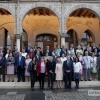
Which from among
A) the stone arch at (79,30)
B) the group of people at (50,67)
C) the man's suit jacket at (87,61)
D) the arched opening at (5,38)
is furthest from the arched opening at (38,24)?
the man's suit jacket at (87,61)

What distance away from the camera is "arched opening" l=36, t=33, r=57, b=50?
22828 millimetres

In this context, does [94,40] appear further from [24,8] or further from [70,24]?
[24,8]

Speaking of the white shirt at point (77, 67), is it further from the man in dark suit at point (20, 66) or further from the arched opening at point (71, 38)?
the arched opening at point (71, 38)

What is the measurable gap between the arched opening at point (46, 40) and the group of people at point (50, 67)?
9226 mm

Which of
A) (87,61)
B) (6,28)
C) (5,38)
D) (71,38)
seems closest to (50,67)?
(87,61)

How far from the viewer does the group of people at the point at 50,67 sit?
12070mm

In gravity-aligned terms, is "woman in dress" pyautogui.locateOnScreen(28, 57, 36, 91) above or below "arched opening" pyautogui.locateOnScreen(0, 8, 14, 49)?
below

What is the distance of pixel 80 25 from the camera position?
886 inches

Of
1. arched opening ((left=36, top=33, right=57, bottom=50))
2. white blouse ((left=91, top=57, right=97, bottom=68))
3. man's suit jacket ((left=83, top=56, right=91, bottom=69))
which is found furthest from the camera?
arched opening ((left=36, top=33, right=57, bottom=50))

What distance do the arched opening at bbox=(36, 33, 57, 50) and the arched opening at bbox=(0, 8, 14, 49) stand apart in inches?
109

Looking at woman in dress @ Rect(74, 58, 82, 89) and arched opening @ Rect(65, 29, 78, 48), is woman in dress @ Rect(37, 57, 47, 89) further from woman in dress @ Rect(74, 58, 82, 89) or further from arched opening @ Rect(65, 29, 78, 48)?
arched opening @ Rect(65, 29, 78, 48)

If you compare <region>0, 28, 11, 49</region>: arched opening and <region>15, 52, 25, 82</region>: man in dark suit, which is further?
<region>0, 28, 11, 49</region>: arched opening

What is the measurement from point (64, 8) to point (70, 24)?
5.02 m

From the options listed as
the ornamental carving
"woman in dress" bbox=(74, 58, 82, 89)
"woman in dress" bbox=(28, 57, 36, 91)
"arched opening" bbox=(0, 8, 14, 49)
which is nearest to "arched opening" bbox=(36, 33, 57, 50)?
the ornamental carving
